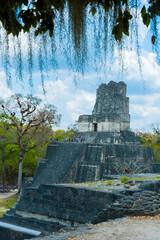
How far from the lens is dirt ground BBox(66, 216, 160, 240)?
3.56 metres

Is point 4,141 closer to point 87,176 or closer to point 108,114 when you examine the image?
point 87,176

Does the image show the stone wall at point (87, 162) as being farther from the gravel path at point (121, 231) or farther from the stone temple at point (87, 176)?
the gravel path at point (121, 231)

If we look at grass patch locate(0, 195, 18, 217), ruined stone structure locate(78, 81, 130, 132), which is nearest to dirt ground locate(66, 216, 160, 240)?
grass patch locate(0, 195, 18, 217)

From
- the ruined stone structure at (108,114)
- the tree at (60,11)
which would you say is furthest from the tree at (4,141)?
the tree at (60,11)

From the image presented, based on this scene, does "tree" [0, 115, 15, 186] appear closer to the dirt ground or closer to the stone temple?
the stone temple

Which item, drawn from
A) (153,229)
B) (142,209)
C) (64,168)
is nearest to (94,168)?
(64,168)

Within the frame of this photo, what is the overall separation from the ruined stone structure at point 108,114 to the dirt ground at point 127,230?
13190 mm

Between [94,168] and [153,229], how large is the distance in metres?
9.18

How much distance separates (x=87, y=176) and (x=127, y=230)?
30.6 feet

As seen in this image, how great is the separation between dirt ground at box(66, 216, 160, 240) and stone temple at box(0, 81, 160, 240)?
643mm

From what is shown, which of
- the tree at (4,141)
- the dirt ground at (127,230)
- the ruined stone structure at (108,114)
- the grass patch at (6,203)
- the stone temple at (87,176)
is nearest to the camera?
the dirt ground at (127,230)

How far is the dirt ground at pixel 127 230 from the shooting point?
3.56 metres

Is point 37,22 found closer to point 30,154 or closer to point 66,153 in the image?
point 66,153

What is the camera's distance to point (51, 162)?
1493cm
